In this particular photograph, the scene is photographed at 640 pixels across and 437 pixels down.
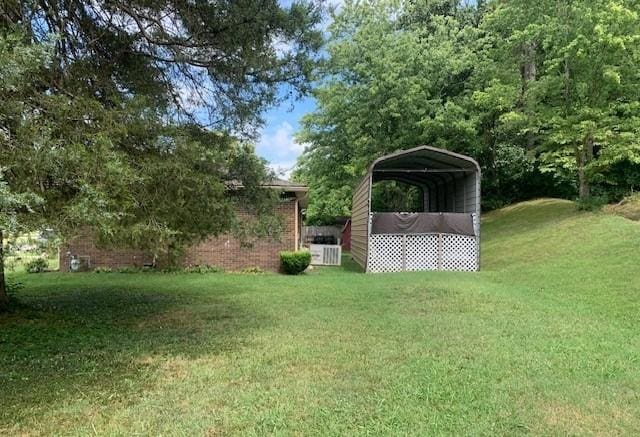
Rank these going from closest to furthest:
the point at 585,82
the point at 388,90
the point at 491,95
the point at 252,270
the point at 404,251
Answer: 1. the point at 252,270
2. the point at 404,251
3. the point at 585,82
4. the point at 491,95
5. the point at 388,90

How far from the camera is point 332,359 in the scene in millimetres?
5094

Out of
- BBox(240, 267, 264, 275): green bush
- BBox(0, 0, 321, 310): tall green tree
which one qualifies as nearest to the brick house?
BBox(240, 267, 264, 275): green bush

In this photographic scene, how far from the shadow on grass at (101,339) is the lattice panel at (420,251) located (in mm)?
6554

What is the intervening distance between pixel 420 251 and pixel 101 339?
10371 mm

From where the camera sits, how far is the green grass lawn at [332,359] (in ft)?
11.7

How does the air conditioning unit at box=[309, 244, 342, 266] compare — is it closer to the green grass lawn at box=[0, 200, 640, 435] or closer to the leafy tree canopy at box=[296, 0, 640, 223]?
the leafy tree canopy at box=[296, 0, 640, 223]

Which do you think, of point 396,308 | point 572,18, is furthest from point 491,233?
point 396,308

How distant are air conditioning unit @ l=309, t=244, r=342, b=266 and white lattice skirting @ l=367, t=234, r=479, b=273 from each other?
4.09 meters

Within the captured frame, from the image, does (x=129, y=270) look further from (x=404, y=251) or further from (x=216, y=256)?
(x=404, y=251)

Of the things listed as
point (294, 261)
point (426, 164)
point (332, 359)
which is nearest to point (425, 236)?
point (294, 261)

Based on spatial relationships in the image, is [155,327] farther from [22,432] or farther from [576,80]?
[576,80]

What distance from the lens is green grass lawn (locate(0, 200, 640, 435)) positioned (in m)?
3.56

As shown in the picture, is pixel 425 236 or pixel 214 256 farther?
pixel 214 256

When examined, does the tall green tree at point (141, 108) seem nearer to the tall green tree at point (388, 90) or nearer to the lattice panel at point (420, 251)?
the lattice panel at point (420, 251)
